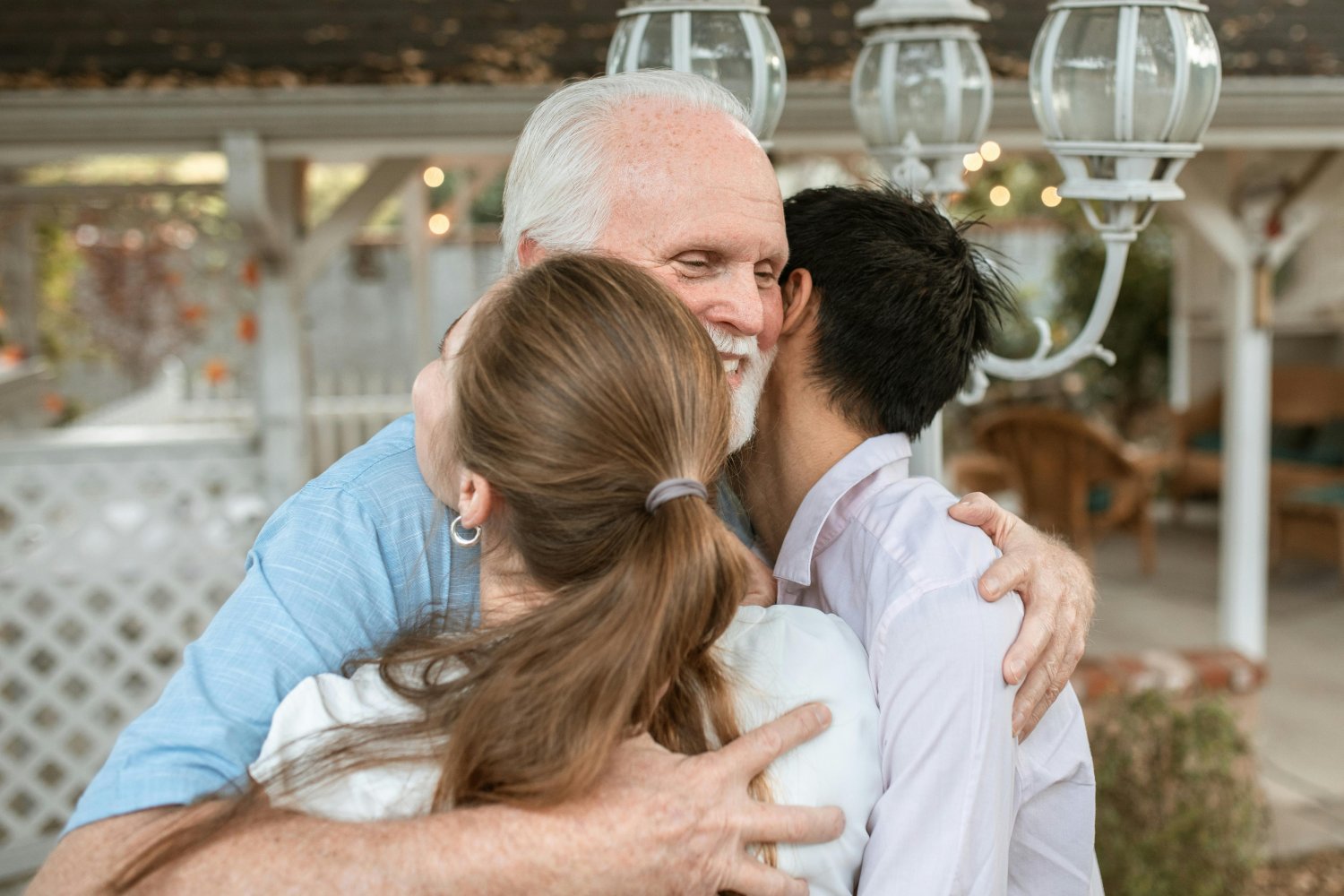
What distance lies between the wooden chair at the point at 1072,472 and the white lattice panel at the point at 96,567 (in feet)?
16.0

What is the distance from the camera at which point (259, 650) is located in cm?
127

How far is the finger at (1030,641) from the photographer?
1.32m

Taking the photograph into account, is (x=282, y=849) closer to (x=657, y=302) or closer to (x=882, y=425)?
(x=657, y=302)

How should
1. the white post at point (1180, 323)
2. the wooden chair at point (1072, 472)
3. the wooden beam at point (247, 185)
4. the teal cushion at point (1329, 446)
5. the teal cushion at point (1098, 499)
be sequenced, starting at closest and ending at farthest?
1. the wooden beam at point (247, 185)
2. the wooden chair at point (1072, 472)
3. the teal cushion at point (1098, 499)
4. the teal cushion at point (1329, 446)
5. the white post at point (1180, 323)

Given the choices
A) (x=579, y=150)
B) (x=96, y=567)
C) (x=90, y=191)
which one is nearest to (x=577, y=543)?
(x=579, y=150)

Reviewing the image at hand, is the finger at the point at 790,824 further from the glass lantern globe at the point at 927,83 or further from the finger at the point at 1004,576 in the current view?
the glass lantern globe at the point at 927,83

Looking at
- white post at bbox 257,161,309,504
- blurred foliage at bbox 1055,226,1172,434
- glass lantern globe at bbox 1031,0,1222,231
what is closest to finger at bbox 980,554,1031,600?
glass lantern globe at bbox 1031,0,1222,231

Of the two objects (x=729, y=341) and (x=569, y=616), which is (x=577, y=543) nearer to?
(x=569, y=616)

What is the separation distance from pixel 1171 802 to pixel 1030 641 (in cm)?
287

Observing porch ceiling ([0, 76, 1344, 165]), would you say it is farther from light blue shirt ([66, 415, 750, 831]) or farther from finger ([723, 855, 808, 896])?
finger ([723, 855, 808, 896])

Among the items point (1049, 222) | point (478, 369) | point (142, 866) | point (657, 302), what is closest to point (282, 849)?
point (142, 866)

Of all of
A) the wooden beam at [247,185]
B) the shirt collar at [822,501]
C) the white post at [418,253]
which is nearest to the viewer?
the shirt collar at [822,501]

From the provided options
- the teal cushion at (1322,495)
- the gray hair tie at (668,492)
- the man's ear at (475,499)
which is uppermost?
the gray hair tie at (668,492)

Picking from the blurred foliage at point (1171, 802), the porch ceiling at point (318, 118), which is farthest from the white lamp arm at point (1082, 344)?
the porch ceiling at point (318, 118)
